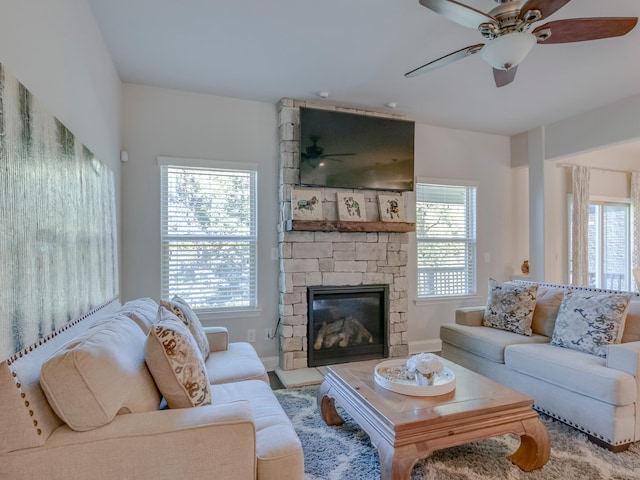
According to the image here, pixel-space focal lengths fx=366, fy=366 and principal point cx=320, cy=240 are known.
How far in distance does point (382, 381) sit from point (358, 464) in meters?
0.47

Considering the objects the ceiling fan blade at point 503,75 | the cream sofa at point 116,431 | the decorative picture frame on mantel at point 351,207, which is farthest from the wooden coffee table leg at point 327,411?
the ceiling fan blade at point 503,75

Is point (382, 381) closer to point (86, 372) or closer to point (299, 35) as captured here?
point (86, 372)

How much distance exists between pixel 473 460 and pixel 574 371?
0.89 meters

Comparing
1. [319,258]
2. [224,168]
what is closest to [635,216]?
[319,258]

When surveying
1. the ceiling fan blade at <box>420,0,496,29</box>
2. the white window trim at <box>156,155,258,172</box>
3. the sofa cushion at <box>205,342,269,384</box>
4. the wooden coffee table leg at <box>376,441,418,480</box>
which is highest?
the ceiling fan blade at <box>420,0,496,29</box>

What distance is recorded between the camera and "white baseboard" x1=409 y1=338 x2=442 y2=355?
14.4 feet

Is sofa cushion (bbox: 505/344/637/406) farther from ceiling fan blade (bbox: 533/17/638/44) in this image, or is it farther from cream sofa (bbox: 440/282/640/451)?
ceiling fan blade (bbox: 533/17/638/44)

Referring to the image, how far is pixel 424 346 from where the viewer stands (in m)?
4.45

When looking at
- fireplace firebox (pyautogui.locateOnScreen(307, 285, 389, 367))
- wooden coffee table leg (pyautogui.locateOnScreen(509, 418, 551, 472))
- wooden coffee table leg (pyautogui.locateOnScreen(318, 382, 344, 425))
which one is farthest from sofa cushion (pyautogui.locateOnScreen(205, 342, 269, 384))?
wooden coffee table leg (pyautogui.locateOnScreen(509, 418, 551, 472))

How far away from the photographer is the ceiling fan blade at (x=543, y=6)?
1743 mm

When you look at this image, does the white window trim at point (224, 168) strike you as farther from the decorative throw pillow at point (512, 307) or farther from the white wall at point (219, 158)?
the decorative throw pillow at point (512, 307)

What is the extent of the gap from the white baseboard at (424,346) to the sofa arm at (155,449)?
339cm

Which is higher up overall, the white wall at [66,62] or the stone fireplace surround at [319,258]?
the white wall at [66,62]

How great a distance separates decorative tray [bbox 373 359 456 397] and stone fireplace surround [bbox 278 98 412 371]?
1.53m
